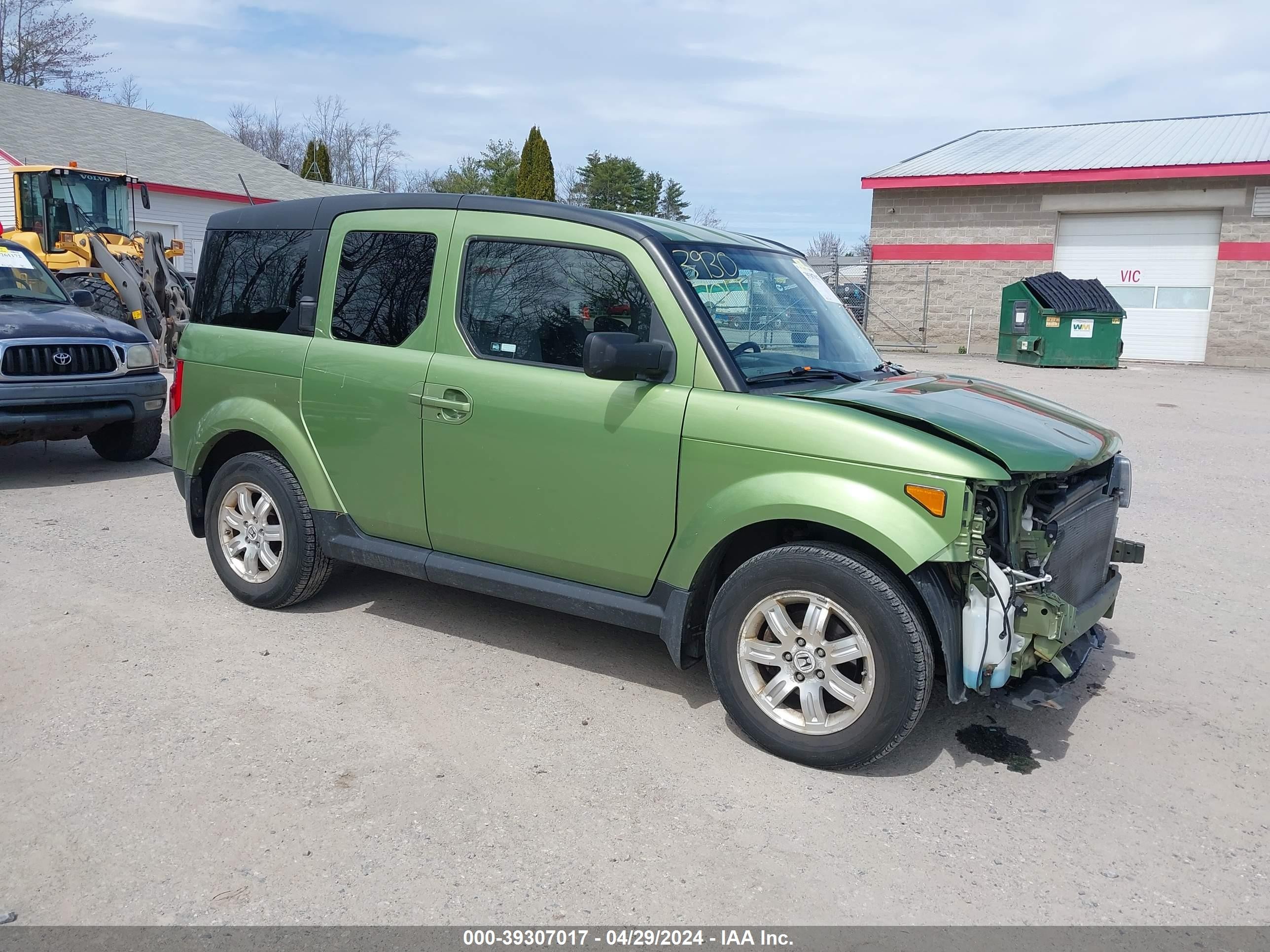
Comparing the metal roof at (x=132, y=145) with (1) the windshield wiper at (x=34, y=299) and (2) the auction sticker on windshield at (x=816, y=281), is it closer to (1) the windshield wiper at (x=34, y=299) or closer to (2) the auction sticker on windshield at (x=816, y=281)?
(1) the windshield wiper at (x=34, y=299)

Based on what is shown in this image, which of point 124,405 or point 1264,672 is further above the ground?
point 124,405

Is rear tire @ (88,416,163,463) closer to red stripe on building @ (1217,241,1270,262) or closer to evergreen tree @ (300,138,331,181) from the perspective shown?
red stripe on building @ (1217,241,1270,262)

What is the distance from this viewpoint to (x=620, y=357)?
3854mm

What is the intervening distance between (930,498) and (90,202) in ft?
64.4

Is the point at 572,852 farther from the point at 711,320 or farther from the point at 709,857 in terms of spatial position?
the point at 711,320

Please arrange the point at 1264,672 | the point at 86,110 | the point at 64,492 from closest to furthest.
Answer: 1. the point at 1264,672
2. the point at 64,492
3. the point at 86,110

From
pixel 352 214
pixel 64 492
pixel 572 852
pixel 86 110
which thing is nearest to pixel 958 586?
pixel 572 852

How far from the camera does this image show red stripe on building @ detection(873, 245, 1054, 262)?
85.7 feet

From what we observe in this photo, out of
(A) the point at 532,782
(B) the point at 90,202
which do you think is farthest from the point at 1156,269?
(A) the point at 532,782

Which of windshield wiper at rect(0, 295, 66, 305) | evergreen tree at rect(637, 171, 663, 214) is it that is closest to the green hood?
windshield wiper at rect(0, 295, 66, 305)

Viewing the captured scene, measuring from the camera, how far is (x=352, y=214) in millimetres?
4969

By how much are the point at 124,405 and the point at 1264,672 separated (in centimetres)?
828

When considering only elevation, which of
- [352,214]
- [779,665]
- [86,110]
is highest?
[86,110]

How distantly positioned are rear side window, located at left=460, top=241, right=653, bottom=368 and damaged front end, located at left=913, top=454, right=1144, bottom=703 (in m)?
1.48
